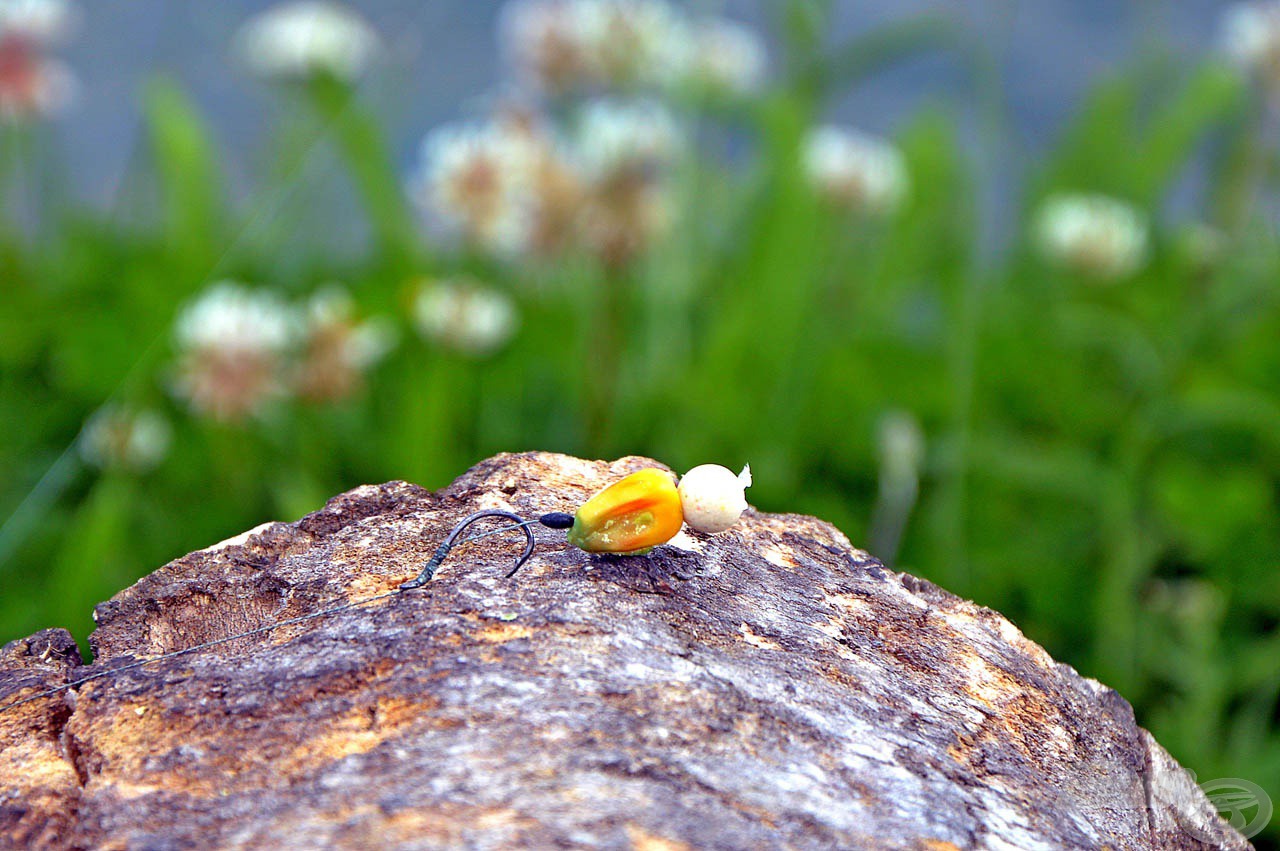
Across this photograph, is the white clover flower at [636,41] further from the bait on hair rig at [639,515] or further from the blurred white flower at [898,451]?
the bait on hair rig at [639,515]

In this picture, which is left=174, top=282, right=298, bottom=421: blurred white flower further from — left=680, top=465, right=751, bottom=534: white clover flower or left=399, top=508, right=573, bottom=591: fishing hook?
left=680, top=465, right=751, bottom=534: white clover flower

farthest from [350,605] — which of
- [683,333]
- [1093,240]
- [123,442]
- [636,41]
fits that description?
[1093,240]

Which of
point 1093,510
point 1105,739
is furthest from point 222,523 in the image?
point 1105,739

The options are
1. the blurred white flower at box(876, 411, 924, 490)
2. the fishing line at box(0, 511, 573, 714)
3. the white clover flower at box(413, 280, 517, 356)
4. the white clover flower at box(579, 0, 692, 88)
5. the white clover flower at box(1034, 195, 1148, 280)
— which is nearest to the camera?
the fishing line at box(0, 511, 573, 714)

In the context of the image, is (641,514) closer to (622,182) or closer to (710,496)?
(710,496)

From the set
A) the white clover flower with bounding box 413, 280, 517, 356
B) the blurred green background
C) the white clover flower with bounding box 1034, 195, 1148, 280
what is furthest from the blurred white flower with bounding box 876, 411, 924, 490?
the white clover flower with bounding box 1034, 195, 1148, 280

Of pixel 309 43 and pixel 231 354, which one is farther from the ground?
pixel 309 43
